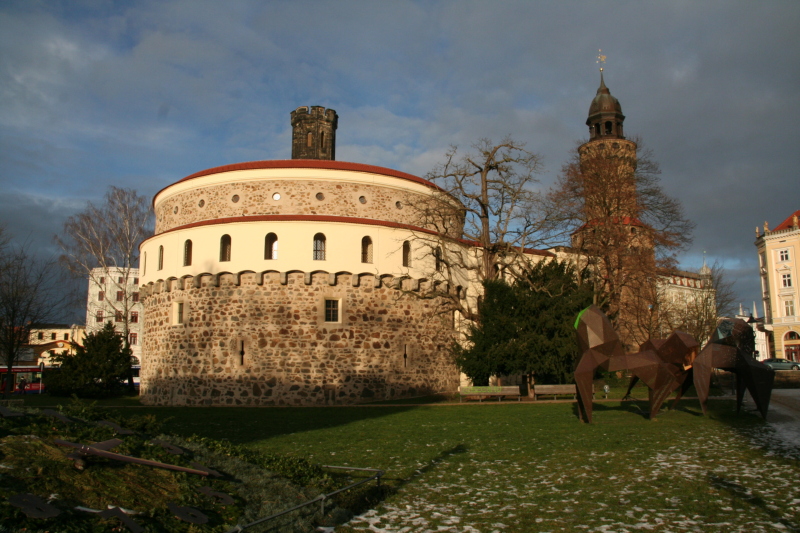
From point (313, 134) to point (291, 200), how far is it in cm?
1146

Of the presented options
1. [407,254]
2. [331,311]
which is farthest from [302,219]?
[407,254]

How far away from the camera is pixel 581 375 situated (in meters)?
12.9

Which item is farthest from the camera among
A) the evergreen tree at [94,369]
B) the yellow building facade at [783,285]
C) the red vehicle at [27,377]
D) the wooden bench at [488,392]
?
the yellow building facade at [783,285]

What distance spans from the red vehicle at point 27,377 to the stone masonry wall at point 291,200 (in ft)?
66.6

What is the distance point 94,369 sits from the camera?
2733cm

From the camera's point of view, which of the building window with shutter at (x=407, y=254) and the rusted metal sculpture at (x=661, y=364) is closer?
the rusted metal sculpture at (x=661, y=364)

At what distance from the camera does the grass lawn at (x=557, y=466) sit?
630cm

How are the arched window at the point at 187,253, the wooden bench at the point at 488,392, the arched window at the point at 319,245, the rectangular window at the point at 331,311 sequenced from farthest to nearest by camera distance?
the arched window at the point at 187,253
the arched window at the point at 319,245
the rectangular window at the point at 331,311
the wooden bench at the point at 488,392

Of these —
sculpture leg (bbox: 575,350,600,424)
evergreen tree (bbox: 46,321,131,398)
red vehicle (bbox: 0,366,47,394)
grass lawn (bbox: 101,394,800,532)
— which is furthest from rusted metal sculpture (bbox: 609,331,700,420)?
red vehicle (bbox: 0,366,47,394)

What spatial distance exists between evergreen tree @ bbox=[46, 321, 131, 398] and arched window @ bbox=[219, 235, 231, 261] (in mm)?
8653

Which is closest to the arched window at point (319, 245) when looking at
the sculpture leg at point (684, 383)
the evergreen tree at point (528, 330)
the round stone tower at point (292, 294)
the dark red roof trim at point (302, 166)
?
the round stone tower at point (292, 294)

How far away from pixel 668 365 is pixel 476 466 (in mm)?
7037

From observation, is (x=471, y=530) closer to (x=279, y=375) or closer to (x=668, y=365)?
(x=668, y=365)

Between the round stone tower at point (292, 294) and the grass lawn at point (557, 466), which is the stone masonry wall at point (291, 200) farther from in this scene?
the grass lawn at point (557, 466)
